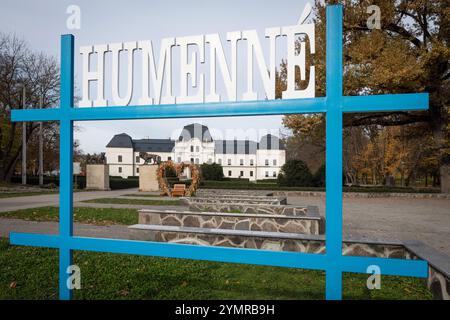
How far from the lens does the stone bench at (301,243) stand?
3799 mm

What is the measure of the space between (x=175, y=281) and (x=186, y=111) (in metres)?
2.64

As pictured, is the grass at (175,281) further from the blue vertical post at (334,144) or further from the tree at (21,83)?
the tree at (21,83)

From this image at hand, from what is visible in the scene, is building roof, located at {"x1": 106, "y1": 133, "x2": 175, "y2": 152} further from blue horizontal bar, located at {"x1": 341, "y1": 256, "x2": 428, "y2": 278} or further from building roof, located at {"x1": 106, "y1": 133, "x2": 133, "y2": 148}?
blue horizontal bar, located at {"x1": 341, "y1": 256, "x2": 428, "y2": 278}

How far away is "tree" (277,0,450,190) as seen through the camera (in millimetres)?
14438

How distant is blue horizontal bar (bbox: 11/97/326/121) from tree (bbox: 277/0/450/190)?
10396mm

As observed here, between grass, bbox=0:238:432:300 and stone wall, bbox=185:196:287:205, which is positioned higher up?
stone wall, bbox=185:196:287:205

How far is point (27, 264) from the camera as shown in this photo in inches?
191

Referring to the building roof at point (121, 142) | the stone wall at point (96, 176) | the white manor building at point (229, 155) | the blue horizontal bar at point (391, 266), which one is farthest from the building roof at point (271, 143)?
the blue horizontal bar at point (391, 266)

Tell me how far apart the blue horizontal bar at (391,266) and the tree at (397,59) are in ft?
35.1

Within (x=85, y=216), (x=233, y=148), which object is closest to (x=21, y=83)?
(x=85, y=216)

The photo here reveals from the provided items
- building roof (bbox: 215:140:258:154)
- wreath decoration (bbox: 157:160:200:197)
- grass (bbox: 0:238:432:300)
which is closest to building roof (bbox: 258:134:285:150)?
building roof (bbox: 215:140:258:154)

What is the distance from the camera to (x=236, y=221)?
7.55m

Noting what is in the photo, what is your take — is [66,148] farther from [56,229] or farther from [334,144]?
[56,229]
